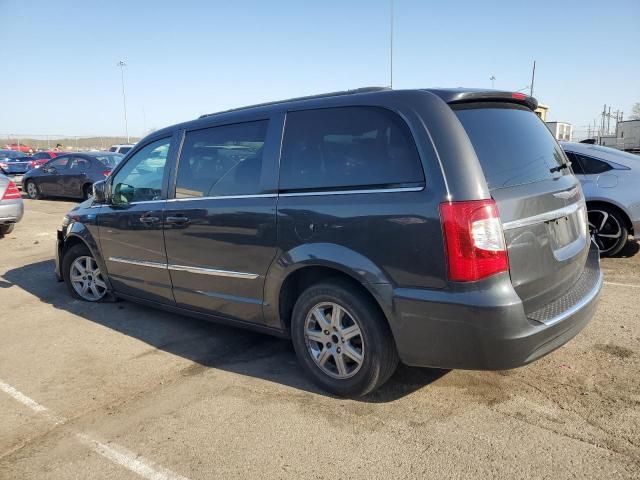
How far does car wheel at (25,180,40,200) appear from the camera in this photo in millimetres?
16453

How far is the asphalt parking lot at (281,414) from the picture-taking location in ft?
8.66

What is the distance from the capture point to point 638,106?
79.9m

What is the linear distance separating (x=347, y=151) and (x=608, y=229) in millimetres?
5069

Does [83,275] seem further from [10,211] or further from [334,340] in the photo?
[10,211]

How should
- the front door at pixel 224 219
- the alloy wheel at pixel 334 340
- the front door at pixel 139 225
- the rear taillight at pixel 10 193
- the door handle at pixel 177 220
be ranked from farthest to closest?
the rear taillight at pixel 10 193 < the front door at pixel 139 225 < the door handle at pixel 177 220 < the front door at pixel 224 219 < the alloy wheel at pixel 334 340

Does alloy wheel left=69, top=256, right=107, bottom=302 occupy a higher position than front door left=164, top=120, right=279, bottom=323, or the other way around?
front door left=164, top=120, right=279, bottom=323

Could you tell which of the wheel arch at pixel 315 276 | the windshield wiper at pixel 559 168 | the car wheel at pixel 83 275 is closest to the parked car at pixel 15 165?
the car wheel at pixel 83 275

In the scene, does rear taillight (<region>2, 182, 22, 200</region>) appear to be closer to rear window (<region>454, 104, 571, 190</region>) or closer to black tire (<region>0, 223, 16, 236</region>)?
black tire (<region>0, 223, 16, 236</region>)

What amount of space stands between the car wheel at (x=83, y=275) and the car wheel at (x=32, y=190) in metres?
12.5

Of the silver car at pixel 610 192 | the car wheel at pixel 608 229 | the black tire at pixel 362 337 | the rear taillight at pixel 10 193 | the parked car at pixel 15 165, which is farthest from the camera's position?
the parked car at pixel 15 165

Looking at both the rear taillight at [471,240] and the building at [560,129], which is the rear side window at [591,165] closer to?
the rear taillight at [471,240]

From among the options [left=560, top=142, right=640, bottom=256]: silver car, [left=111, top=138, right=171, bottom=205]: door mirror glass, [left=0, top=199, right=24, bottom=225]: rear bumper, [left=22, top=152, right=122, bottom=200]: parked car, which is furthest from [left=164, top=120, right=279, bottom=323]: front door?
[left=22, top=152, right=122, bottom=200]: parked car

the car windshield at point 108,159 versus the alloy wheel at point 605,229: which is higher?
the car windshield at point 108,159

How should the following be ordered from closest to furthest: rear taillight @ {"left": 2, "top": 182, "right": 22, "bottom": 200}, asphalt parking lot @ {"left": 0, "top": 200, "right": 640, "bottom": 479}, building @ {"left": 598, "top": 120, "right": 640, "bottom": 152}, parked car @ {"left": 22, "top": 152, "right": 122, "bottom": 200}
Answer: asphalt parking lot @ {"left": 0, "top": 200, "right": 640, "bottom": 479}
rear taillight @ {"left": 2, "top": 182, "right": 22, "bottom": 200}
parked car @ {"left": 22, "top": 152, "right": 122, "bottom": 200}
building @ {"left": 598, "top": 120, "right": 640, "bottom": 152}
